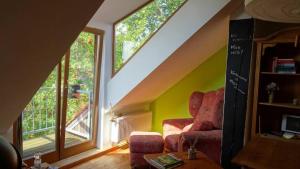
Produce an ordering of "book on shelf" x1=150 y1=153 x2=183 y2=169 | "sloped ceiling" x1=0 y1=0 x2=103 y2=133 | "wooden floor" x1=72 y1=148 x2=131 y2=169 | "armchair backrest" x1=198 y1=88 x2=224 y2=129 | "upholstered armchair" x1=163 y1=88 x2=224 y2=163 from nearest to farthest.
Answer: "sloped ceiling" x1=0 y1=0 x2=103 y2=133
"book on shelf" x1=150 y1=153 x2=183 y2=169
"upholstered armchair" x1=163 y1=88 x2=224 y2=163
"armchair backrest" x1=198 y1=88 x2=224 y2=129
"wooden floor" x1=72 y1=148 x2=131 y2=169

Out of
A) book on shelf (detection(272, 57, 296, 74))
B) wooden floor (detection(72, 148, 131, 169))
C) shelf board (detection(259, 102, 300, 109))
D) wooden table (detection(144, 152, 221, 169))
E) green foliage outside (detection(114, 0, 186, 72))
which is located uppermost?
green foliage outside (detection(114, 0, 186, 72))

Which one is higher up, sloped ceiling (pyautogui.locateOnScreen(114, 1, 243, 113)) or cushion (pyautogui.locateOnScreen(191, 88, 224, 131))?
sloped ceiling (pyautogui.locateOnScreen(114, 1, 243, 113))

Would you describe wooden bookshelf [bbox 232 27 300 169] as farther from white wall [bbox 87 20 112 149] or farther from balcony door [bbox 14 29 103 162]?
balcony door [bbox 14 29 103 162]

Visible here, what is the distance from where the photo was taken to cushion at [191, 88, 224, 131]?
312 centimetres

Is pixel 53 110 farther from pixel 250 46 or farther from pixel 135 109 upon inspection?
pixel 250 46

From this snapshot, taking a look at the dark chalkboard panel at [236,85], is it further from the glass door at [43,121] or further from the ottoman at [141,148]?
the glass door at [43,121]

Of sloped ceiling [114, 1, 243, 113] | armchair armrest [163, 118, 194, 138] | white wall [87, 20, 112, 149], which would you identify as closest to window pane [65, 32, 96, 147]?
white wall [87, 20, 112, 149]

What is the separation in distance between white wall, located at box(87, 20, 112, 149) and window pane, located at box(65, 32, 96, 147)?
15 cm

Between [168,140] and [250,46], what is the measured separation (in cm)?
155

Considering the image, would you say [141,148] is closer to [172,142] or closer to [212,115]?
[172,142]

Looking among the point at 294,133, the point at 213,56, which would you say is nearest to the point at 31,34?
the point at 294,133

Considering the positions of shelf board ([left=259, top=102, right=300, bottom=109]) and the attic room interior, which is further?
shelf board ([left=259, top=102, right=300, bottom=109])

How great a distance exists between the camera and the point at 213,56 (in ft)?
12.8

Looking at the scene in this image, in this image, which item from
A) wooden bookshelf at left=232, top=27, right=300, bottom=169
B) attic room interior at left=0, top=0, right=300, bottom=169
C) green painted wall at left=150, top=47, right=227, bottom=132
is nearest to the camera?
attic room interior at left=0, top=0, right=300, bottom=169
